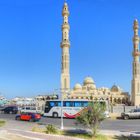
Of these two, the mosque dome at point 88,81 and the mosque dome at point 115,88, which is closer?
the mosque dome at point 88,81

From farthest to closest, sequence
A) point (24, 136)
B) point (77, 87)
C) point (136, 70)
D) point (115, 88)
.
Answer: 1. point (115, 88)
2. point (77, 87)
3. point (136, 70)
4. point (24, 136)

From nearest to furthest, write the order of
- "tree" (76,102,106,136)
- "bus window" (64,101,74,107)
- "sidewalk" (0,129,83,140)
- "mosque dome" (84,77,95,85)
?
1. "sidewalk" (0,129,83,140)
2. "tree" (76,102,106,136)
3. "bus window" (64,101,74,107)
4. "mosque dome" (84,77,95,85)

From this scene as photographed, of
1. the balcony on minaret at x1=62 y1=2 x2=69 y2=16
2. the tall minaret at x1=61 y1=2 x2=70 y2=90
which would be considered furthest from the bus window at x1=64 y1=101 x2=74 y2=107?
the balcony on minaret at x1=62 y1=2 x2=69 y2=16

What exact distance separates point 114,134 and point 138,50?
51811 mm

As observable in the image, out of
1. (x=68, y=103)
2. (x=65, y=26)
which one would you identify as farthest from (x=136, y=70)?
(x=68, y=103)

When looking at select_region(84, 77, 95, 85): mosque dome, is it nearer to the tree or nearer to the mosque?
the mosque

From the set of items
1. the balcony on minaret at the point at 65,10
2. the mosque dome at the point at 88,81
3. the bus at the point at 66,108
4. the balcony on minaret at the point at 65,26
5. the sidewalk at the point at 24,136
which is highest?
the balcony on minaret at the point at 65,10

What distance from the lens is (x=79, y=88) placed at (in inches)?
3231

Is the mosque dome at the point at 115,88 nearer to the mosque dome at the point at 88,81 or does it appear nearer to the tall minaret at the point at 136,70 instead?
the mosque dome at the point at 88,81

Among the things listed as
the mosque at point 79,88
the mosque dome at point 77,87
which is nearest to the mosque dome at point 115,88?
the mosque at point 79,88

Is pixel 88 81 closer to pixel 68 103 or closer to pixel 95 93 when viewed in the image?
pixel 95 93

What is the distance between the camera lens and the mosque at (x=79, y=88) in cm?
6400

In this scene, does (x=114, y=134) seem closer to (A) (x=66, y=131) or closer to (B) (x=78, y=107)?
(A) (x=66, y=131)

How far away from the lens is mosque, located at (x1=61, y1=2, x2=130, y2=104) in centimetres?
6400
